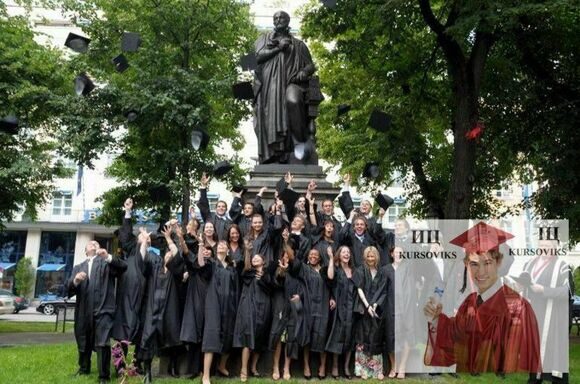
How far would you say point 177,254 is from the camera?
752 centimetres

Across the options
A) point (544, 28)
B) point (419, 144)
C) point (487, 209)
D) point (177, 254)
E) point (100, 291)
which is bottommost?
point (100, 291)

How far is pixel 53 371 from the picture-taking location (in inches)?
335

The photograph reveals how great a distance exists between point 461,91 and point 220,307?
8.22 meters

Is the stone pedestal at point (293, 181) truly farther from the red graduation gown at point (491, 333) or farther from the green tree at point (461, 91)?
the green tree at point (461, 91)

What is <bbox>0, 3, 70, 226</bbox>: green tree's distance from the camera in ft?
51.5

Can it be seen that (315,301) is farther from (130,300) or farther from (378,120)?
(378,120)

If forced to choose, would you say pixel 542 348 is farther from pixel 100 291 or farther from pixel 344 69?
pixel 344 69

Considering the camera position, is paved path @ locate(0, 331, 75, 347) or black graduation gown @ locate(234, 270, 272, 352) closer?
black graduation gown @ locate(234, 270, 272, 352)

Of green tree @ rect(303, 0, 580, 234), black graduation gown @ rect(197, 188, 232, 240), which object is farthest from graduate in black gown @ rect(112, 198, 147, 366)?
→ green tree @ rect(303, 0, 580, 234)

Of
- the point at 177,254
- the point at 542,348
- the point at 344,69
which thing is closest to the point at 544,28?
the point at 344,69

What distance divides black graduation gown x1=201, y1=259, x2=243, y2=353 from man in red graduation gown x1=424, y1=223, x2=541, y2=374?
2.38 meters

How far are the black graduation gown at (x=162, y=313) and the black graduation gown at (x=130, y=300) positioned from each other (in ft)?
0.52

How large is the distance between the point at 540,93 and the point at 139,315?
10742 mm

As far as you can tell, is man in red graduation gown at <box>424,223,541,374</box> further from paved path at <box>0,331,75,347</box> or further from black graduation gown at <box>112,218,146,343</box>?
paved path at <box>0,331,75,347</box>
